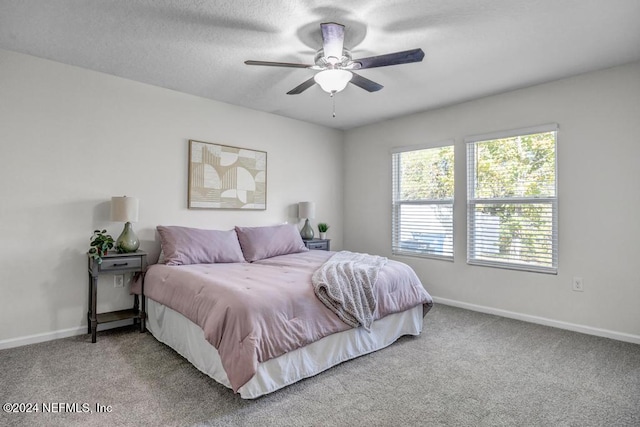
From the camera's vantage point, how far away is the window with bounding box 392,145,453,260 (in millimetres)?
4453

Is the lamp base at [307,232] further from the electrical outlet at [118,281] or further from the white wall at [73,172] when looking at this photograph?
the electrical outlet at [118,281]

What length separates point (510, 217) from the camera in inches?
152

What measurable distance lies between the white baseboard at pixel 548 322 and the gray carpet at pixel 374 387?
5.8 inches

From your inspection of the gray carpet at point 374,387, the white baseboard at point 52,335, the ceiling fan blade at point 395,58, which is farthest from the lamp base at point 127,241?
the ceiling fan blade at point 395,58

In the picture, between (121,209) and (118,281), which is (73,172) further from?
(118,281)

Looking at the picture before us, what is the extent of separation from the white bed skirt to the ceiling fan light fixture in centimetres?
192

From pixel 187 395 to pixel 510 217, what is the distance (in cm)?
357

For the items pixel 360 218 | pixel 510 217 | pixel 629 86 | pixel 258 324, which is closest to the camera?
pixel 258 324

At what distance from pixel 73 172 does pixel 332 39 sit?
8.70ft

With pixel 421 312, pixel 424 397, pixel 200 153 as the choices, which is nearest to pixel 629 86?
pixel 421 312

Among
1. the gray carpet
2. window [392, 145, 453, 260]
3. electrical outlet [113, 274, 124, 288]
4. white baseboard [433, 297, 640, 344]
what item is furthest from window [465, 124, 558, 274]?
electrical outlet [113, 274, 124, 288]

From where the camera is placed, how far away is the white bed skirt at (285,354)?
2.18 metres

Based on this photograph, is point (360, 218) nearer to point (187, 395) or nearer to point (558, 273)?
point (558, 273)

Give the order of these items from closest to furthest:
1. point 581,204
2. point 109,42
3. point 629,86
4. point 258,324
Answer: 1. point 258,324
2. point 109,42
3. point 629,86
4. point 581,204
